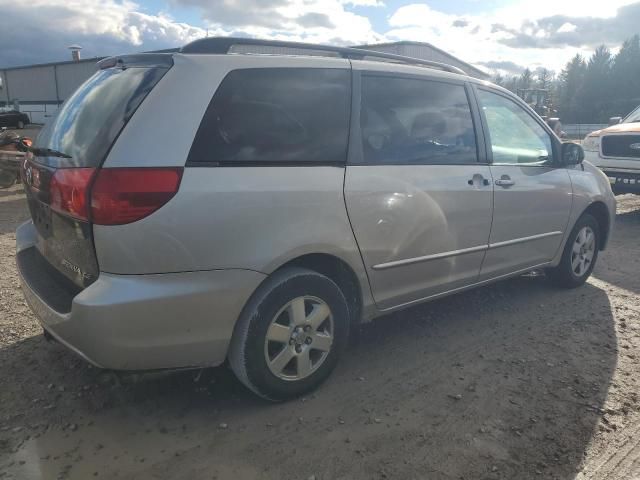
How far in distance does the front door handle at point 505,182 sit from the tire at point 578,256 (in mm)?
1230

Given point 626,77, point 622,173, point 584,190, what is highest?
point 626,77

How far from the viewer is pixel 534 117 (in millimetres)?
4449

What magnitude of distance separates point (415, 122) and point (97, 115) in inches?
75.0

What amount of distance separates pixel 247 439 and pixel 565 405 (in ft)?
5.78

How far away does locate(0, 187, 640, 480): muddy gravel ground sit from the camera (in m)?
2.43

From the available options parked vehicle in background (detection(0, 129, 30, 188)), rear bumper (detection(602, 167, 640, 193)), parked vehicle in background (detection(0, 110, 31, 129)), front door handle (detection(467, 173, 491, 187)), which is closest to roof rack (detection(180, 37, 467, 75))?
front door handle (detection(467, 173, 491, 187))

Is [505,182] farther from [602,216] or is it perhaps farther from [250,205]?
[250,205]

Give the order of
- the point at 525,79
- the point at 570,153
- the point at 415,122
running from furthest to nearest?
the point at 525,79 → the point at 570,153 → the point at 415,122

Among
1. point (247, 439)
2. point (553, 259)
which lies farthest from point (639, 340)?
point (247, 439)

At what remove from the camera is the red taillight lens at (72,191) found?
7.61ft

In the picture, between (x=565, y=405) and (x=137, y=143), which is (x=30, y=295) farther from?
(x=565, y=405)

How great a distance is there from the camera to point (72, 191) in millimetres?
2371

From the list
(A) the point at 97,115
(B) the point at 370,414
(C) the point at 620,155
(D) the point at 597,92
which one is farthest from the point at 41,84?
(D) the point at 597,92

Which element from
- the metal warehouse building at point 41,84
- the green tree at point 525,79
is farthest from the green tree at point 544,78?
the metal warehouse building at point 41,84
